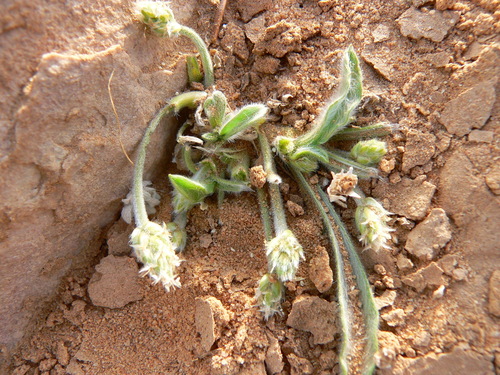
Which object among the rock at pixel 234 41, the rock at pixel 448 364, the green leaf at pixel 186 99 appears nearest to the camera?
the rock at pixel 448 364

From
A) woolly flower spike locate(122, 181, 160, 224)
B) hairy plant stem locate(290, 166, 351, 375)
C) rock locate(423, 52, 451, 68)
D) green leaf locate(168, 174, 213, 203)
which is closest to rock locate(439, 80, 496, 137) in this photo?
rock locate(423, 52, 451, 68)

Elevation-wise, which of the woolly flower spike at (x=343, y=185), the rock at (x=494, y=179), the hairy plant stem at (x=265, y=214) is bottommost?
the hairy plant stem at (x=265, y=214)

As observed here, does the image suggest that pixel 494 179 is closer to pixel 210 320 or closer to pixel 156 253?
pixel 210 320

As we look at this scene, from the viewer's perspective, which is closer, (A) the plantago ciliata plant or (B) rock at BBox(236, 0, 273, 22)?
(A) the plantago ciliata plant

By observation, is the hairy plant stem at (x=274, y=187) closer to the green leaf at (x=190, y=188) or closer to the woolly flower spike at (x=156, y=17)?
the green leaf at (x=190, y=188)

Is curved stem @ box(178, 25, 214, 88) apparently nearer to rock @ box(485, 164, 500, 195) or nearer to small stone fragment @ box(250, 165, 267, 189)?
small stone fragment @ box(250, 165, 267, 189)

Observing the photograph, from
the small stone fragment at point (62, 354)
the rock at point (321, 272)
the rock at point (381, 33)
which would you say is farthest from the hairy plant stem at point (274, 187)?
the small stone fragment at point (62, 354)

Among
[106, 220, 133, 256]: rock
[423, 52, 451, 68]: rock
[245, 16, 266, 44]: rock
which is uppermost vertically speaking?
[423, 52, 451, 68]: rock
